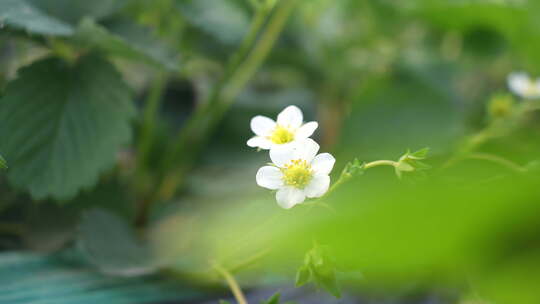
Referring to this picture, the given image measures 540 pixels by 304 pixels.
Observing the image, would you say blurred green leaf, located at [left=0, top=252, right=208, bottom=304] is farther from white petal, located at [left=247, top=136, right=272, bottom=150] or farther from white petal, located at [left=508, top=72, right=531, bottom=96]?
white petal, located at [left=508, top=72, right=531, bottom=96]

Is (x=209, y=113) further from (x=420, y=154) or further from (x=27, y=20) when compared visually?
(x=420, y=154)

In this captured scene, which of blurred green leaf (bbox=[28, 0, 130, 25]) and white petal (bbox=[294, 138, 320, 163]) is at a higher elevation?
blurred green leaf (bbox=[28, 0, 130, 25])

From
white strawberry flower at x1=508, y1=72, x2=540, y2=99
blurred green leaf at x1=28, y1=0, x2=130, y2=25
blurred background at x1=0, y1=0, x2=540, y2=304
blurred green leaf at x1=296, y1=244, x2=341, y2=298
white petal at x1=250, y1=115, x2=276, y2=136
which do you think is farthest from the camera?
white strawberry flower at x1=508, y1=72, x2=540, y2=99

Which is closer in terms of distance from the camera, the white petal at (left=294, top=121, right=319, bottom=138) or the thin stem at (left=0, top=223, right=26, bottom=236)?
the white petal at (left=294, top=121, right=319, bottom=138)

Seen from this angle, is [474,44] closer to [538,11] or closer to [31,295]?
[538,11]

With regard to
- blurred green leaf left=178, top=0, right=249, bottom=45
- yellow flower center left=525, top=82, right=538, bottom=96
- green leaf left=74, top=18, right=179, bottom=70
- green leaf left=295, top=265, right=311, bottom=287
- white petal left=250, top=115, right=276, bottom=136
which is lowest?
green leaf left=295, top=265, right=311, bottom=287

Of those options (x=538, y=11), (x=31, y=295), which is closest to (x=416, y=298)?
(x=31, y=295)

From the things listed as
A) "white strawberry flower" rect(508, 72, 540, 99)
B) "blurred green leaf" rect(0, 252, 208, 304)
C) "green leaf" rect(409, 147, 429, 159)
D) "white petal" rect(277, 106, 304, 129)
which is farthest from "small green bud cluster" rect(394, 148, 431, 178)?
"white strawberry flower" rect(508, 72, 540, 99)
